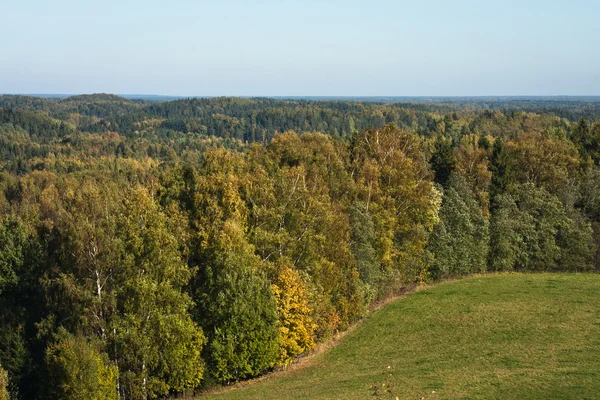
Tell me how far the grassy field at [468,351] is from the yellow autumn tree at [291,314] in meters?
1.33

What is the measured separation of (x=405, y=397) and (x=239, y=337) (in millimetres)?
12383

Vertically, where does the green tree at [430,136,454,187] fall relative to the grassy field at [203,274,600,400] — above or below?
above

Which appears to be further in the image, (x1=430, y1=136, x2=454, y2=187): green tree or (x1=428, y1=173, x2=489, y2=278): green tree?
(x1=430, y1=136, x2=454, y2=187): green tree

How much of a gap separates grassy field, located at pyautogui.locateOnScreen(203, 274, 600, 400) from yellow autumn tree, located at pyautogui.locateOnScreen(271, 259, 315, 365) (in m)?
1.33

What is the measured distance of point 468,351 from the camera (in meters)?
32.1

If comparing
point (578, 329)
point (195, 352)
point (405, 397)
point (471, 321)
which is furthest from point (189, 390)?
point (578, 329)

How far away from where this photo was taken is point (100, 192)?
3152 cm

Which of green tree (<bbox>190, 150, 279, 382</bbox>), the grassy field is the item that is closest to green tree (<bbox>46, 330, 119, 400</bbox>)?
the grassy field

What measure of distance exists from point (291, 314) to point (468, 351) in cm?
1150

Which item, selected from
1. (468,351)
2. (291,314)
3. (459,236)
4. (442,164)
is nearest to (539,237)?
(459,236)

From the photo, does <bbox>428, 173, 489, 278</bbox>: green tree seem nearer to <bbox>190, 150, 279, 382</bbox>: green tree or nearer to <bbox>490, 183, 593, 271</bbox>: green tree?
<bbox>490, 183, 593, 271</bbox>: green tree

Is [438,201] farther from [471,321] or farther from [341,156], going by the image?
[471,321]

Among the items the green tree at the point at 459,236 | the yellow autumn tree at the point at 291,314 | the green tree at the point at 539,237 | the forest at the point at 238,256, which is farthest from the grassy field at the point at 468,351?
the green tree at the point at 539,237

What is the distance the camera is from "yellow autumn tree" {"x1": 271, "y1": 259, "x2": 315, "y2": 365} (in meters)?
34.3
